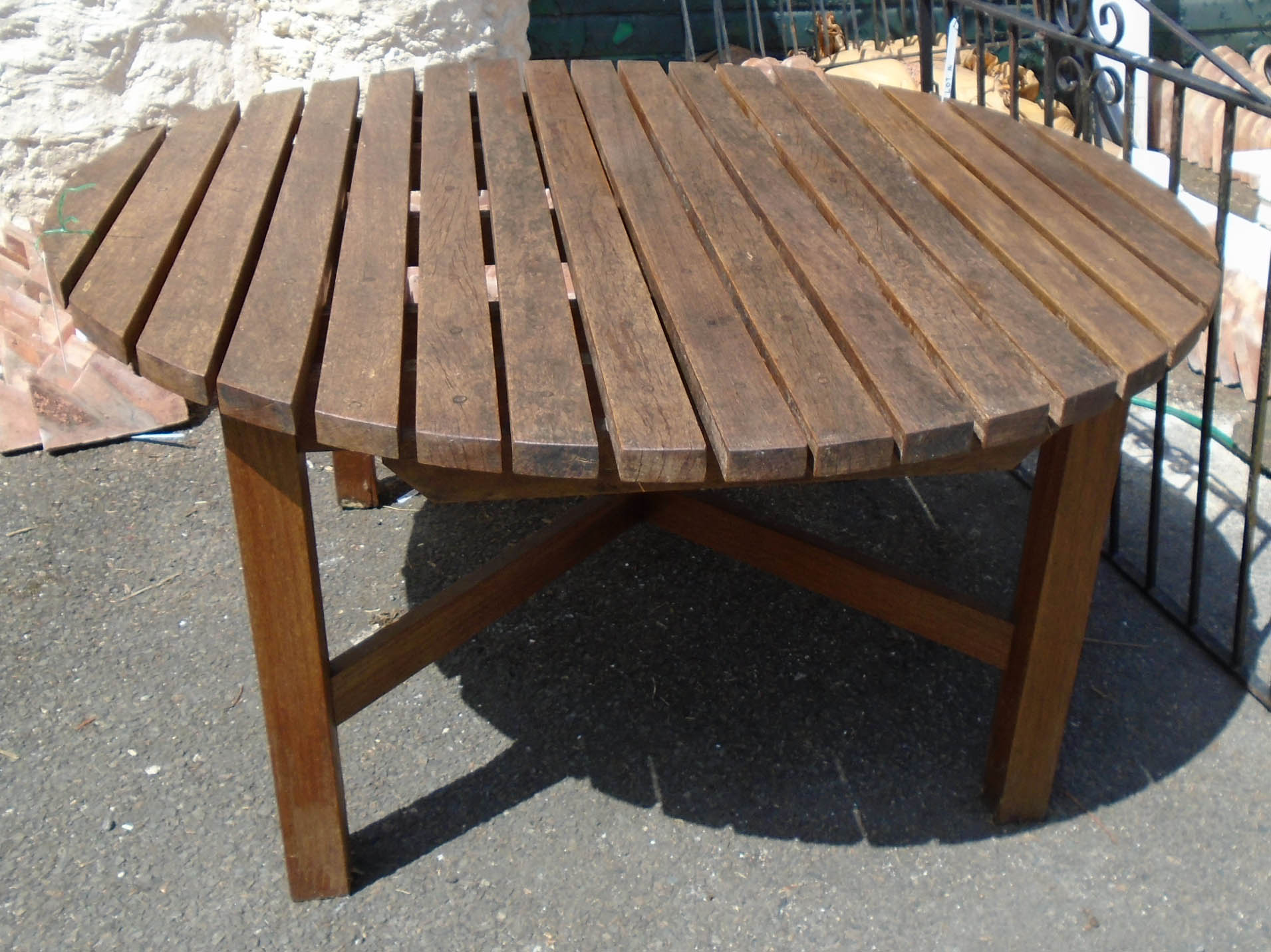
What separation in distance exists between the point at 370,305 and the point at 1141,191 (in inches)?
48.3

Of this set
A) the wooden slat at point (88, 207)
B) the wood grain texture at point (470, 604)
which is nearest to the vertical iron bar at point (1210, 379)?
the wood grain texture at point (470, 604)

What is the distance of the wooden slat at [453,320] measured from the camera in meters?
1.24

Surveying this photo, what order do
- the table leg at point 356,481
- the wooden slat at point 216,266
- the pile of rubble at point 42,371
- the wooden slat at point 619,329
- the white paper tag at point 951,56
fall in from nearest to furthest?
the wooden slat at point 619,329 → the wooden slat at point 216,266 → the table leg at point 356,481 → the pile of rubble at point 42,371 → the white paper tag at point 951,56

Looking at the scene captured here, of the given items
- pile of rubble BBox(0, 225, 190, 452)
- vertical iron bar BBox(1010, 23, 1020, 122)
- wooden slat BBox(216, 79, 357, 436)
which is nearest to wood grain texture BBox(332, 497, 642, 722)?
wooden slat BBox(216, 79, 357, 436)

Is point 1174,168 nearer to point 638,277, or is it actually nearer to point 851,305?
point 851,305

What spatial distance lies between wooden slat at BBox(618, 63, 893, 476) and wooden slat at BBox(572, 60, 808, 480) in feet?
0.06

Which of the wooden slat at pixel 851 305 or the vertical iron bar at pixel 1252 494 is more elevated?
the wooden slat at pixel 851 305

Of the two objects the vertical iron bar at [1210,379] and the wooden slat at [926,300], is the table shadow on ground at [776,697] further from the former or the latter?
the wooden slat at [926,300]

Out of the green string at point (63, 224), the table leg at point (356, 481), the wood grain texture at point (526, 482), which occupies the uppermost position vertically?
the green string at point (63, 224)

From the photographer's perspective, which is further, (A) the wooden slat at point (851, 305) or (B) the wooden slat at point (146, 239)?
(B) the wooden slat at point (146, 239)

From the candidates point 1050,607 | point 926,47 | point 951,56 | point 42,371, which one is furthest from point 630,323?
point 951,56

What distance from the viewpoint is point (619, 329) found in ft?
4.67

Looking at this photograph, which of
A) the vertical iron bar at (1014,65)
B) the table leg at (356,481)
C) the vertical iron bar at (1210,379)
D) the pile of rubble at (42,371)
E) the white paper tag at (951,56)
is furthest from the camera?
the white paper tag at (951,56)

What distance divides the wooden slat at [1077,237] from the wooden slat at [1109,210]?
0.02 meters
